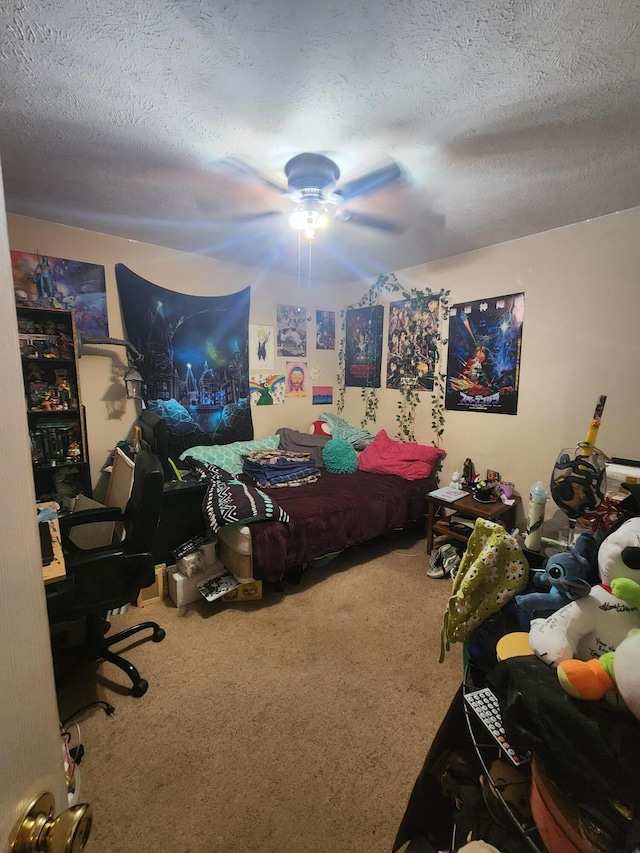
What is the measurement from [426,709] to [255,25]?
104 inches

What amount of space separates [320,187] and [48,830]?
2.25 meters

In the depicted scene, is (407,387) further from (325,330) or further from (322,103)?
(322,103)

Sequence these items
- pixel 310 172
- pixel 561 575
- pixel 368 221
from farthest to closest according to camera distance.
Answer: pixel 368 221
pixel 310 172
pixel 561 575

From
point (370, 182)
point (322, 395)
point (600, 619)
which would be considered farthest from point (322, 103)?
point (322, 395)

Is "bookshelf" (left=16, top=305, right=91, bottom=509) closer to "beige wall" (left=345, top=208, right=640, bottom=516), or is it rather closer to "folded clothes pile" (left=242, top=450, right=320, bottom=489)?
"folded clothes pile" (left=242, top=450, right=320, bottom=489)

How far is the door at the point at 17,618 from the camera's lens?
417 mm

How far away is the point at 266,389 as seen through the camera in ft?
12.1

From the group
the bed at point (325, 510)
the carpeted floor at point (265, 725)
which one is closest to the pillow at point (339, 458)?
the bed at point (325, 510)

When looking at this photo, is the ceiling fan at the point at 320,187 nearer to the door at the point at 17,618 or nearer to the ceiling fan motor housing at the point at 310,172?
the ceiling fan motor housing at the point at 310,172

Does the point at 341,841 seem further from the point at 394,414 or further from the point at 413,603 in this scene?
the point at 394,414

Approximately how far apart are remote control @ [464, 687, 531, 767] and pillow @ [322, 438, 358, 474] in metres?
2.41

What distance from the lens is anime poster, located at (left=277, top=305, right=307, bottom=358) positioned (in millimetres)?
3740

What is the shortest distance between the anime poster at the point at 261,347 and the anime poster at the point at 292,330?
11 centimetres

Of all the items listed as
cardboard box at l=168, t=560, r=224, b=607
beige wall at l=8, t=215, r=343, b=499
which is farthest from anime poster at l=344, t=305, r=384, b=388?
cardboard box at l=168, t=560, r=224, b=607
